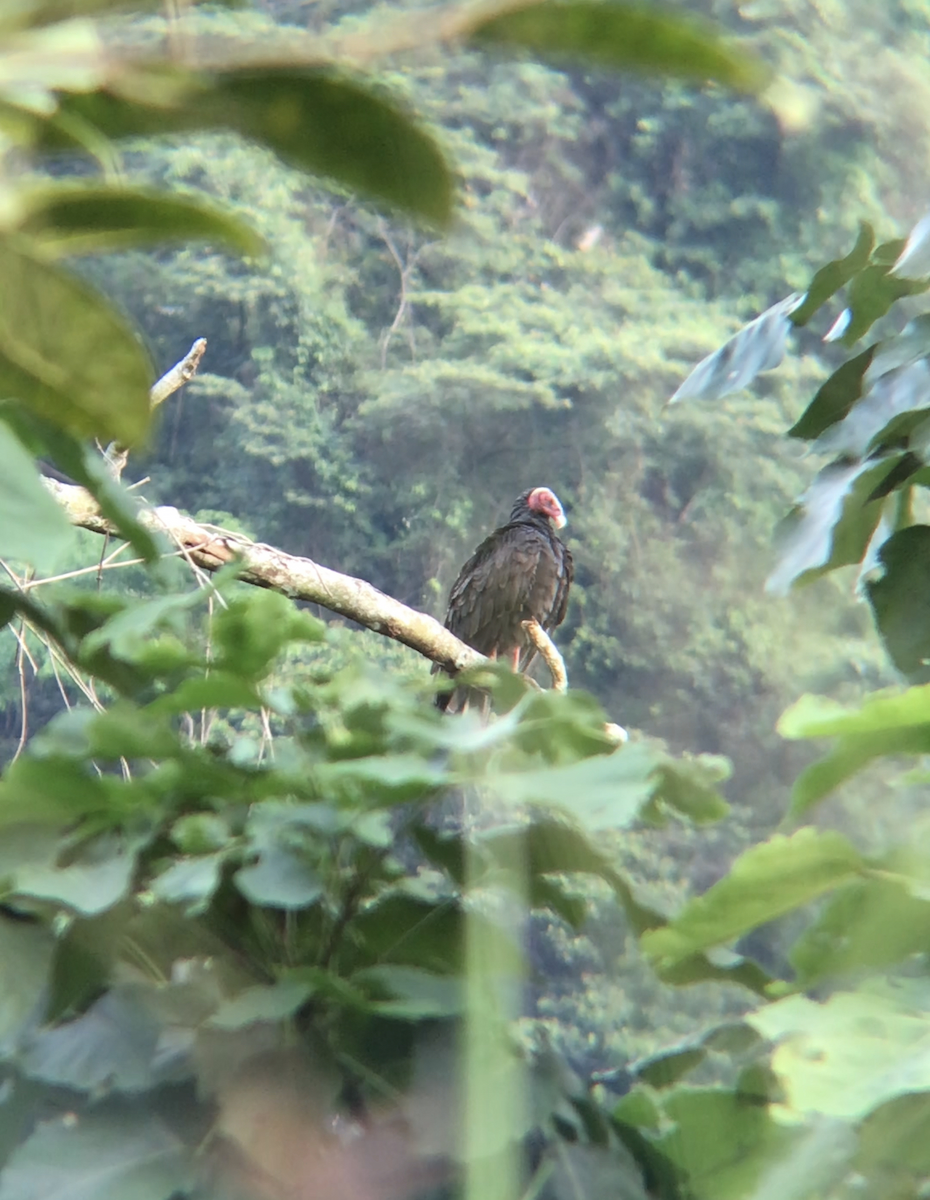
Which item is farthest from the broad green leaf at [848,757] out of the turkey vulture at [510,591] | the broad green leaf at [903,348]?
the turkey vulture at [510,591]

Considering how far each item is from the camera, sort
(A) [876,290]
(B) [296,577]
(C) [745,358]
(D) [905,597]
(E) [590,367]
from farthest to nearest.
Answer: (E) [590,367]
(B) [296,577]
(C) [745,358]
(A) [876,290]
(D) [905,597]

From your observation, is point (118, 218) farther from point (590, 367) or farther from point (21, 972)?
point (590, 367)

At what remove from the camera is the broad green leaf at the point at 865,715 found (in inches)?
12.0

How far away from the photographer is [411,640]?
5.64ft

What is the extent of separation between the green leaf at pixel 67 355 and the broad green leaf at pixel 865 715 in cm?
22

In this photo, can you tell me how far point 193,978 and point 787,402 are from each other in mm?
4421

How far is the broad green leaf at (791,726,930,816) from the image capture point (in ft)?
1.05

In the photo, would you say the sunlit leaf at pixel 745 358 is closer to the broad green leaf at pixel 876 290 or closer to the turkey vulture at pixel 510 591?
the broad green leaf at pixel 876 290

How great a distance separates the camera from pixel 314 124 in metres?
0.33

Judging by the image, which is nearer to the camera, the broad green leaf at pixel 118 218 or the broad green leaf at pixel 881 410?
the broad green leaf at pixel 118 218

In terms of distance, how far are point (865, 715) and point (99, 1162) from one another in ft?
0.78

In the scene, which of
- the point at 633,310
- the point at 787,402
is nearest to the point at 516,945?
the point at 633,310

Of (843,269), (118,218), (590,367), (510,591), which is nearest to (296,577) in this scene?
(843,269)

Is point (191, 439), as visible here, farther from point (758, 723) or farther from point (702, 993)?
point (702, 993)
